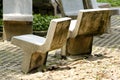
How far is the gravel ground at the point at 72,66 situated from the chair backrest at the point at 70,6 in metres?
1.41

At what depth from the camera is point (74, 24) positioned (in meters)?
7.64

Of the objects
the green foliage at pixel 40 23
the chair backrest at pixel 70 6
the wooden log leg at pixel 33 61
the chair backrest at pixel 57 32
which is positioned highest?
the chair backrest at pixel 57 32

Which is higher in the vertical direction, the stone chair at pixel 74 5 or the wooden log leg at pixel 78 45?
the stone chair at pixel 74 5

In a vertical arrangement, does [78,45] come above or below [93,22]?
below

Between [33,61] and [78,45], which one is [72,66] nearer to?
[33,61]

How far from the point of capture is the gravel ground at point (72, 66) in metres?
6.33

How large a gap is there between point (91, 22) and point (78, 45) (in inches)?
23.5


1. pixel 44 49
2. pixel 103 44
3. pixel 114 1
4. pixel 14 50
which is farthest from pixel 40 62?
pixel 114 1

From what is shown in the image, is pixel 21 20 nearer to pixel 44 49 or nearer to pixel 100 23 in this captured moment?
pixel 100 23

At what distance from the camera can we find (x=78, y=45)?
770 cm

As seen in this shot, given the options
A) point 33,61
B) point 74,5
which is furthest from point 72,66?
point 74,5

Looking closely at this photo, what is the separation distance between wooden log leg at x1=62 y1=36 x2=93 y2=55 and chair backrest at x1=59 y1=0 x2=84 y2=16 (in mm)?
2379

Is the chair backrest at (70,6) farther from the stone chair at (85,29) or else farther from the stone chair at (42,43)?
the stone chair at (42,43)

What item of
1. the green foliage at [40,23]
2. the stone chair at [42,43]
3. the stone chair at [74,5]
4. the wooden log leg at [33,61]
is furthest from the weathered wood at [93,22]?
the green foliage at [40,23]
